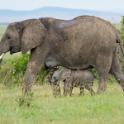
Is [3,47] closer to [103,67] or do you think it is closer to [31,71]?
[31,71]

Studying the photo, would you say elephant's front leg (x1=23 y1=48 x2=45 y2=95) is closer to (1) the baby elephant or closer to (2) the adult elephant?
(2) the adult elephant

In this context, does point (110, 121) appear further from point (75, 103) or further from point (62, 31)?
point (62, 31)

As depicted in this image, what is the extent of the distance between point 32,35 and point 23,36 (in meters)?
0.24

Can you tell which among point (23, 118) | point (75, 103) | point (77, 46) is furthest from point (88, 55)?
point (23, 118)

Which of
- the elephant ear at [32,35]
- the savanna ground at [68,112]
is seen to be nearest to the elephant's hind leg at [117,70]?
the elephant ear at [32,35]

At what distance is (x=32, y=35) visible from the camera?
1476 cm

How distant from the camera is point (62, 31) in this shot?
14758 mm

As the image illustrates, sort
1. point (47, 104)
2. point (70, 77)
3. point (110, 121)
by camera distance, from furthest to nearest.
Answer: point (70, 77), point (47, 104), point (110, 121)

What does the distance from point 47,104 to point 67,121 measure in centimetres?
190

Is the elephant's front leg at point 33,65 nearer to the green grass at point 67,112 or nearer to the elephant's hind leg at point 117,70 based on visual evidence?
the elephant's hind leg at point 117,70

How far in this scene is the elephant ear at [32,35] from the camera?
14.6 m

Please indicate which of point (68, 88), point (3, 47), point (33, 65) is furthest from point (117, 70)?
point (3, 47)

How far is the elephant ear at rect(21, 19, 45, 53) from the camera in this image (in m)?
14.6

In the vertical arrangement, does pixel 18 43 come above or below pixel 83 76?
above
